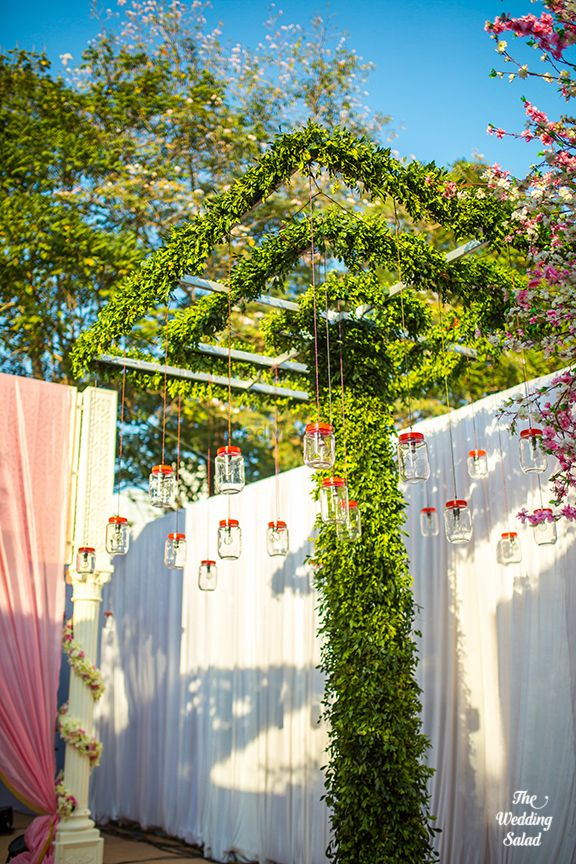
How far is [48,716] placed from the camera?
587 cm

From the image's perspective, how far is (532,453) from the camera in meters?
4.22

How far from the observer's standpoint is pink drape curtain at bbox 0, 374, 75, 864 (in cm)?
576

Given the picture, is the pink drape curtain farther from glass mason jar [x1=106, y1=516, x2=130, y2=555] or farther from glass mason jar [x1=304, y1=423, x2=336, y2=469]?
glass mason jar [x1=304, y1=423, x2=336, y2=469]

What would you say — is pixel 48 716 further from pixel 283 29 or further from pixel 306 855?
pixel 283 29

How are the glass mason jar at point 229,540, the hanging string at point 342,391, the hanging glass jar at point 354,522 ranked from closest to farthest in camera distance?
the hanging glass jar at point 354,522
the glass mason jar at point 229,540
the hanging string at point 342,391

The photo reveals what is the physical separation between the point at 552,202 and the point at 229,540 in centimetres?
244

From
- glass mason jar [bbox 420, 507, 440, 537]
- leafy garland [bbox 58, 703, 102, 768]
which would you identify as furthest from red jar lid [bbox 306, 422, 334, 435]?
leafy garland [bbox 58, 703, 102, 768]

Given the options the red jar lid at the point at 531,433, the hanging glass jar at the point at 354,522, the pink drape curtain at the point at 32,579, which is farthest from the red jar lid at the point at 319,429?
the pink drape curtain at the point at 32,579

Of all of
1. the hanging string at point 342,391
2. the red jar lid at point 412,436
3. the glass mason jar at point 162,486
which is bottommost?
the glass mason jar at point 162,486

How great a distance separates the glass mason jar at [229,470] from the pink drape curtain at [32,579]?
2518 millimetres

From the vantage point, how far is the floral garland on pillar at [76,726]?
5906 millimetres

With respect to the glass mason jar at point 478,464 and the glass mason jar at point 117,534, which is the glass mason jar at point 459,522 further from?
the glass mason jar at point 117,534

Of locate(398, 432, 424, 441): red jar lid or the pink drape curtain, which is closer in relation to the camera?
locate(398, 432, 424, 441): red jar lid

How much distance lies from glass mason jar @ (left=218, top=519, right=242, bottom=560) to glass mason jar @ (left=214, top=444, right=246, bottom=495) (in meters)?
0.52
